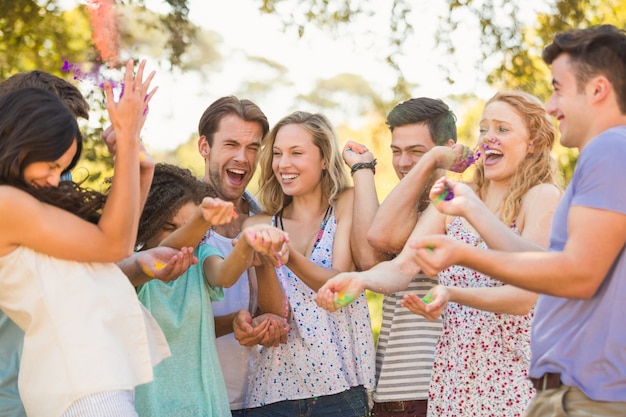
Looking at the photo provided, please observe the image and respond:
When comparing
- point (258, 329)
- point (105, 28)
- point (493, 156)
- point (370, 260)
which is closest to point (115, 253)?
point (258, 329)

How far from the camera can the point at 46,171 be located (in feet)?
10.7

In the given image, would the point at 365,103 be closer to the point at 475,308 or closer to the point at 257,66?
the point at 257,66

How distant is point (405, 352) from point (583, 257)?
176cm

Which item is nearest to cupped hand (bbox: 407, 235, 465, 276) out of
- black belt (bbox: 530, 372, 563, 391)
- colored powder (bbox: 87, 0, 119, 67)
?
black belt (bbox: 530, 372, 563, 391)

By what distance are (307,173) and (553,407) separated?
209cm

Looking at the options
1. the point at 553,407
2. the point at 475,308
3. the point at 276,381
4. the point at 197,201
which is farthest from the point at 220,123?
the point at 553,407

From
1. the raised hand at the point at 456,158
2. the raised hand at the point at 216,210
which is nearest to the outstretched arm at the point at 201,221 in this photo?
the raised hand at the point at 216,210

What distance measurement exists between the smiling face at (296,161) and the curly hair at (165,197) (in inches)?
19.6

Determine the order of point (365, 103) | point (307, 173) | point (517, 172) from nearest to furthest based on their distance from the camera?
point (517, 172), point (307, 173), point (365, 103)

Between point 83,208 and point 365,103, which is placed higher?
point 365,103

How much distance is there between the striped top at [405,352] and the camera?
14.4 ft

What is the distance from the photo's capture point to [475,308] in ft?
12.8

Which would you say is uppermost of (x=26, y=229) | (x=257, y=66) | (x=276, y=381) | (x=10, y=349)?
(x=257, y=66)

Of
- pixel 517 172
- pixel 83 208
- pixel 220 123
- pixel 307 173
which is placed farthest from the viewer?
pixel 220 123
